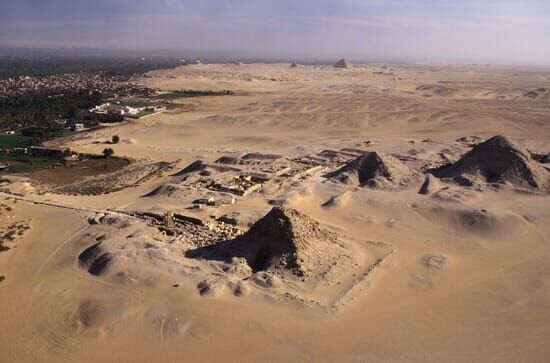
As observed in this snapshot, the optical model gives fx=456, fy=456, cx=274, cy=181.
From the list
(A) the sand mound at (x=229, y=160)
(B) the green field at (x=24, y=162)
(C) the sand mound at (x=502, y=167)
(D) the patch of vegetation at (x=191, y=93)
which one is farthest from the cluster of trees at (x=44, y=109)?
(C) the sand mound at (x=502, y=167)

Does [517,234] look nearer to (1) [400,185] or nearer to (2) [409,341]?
(1) [400,185]

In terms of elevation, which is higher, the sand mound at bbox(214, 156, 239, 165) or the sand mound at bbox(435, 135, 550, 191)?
the sand mound at bbox(435, 135, 550, 191)

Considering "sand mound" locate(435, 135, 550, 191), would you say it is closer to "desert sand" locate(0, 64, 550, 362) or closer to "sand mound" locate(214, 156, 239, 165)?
"desert sand" locate(0, 64, 550, 362)

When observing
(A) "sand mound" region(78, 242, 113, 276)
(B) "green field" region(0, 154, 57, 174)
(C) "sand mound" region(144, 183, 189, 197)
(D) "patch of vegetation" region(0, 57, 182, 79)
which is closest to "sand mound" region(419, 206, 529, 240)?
(C) "sand mound" region(144, 183, 189, 197)

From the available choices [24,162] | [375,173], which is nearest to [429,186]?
[375,173]

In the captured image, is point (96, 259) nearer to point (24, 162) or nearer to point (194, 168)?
point (194, 168)

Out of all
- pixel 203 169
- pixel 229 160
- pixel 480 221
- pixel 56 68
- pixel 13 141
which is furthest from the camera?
pixel 56 68

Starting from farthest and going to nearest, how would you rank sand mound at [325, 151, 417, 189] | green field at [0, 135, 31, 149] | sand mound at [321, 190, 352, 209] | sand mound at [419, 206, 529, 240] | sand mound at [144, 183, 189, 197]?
green field at [0, 135, 31, 149] < sand mound at [325, 151, 417, 189] < sand mound at [144, 183, 189, 197] < sand mound at [321, 190, 352, 209] < sand mound at [419, 206, 529, 240]
